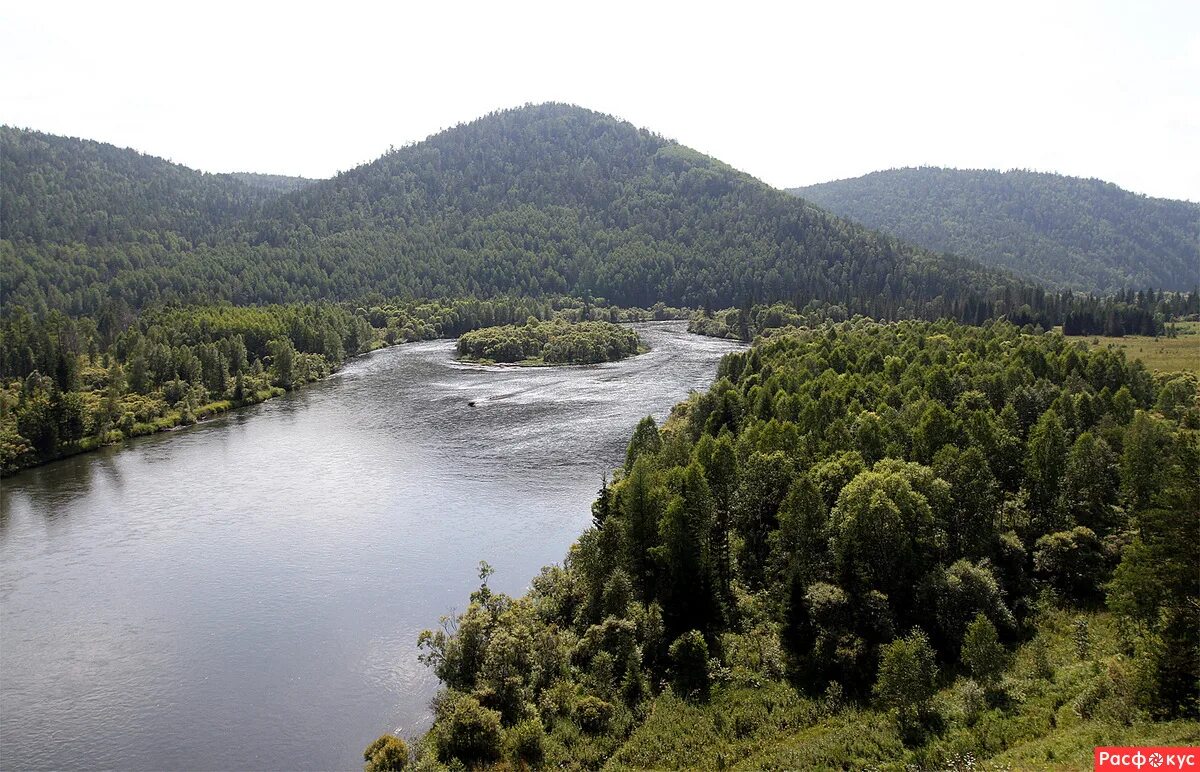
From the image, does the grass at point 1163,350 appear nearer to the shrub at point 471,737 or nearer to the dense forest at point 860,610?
the dense forest at point 860,610

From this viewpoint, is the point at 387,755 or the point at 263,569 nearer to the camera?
the point at 387,755

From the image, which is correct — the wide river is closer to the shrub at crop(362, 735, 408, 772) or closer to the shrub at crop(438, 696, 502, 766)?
the shrub at crop(362, 735, 408, 772)

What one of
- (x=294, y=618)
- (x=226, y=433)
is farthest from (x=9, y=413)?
(x=294, y=618)

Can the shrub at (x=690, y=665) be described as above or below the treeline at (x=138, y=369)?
below

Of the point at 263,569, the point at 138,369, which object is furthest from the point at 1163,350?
the point at 138,369

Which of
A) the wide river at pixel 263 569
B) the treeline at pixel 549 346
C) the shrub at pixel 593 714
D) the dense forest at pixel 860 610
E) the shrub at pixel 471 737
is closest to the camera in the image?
the dense forest at pixel 860 610

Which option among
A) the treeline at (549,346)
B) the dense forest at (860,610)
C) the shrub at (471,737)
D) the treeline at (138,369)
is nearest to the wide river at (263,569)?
the treeline at (138,369)

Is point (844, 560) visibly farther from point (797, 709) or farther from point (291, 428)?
point (291, 428)

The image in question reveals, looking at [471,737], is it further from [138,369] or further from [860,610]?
[138,369]
